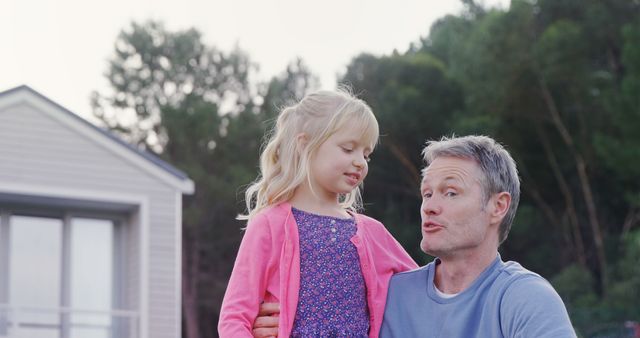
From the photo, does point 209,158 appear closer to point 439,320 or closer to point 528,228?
point 528,228

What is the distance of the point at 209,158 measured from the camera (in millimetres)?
31922

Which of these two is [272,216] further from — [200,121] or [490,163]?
[200,121]

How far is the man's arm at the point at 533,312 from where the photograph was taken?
2.68 metres

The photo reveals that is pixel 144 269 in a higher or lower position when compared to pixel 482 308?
higher

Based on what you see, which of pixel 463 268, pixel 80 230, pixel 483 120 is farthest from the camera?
pixel 483 120

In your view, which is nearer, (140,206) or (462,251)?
(462,251)

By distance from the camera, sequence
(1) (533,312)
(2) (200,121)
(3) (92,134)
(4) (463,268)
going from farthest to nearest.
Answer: (2) (200,121)
(3) (92,134)
(4) (463,268)
(1) (533,312)

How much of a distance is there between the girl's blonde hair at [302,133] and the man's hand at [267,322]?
0.32 m

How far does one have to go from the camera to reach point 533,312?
2.74m

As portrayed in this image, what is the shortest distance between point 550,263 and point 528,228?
1.33 metres

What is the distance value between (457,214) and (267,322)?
0.61 m

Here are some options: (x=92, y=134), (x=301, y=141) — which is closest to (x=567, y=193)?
(x=92, y=134)

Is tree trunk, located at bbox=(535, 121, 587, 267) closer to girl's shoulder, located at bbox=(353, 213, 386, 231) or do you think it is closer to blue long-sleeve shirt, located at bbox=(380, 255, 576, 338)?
girl's shoulder, located at bbox=(353, 213, 386, 231)


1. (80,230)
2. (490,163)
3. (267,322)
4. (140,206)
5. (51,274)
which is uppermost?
(140,206)
